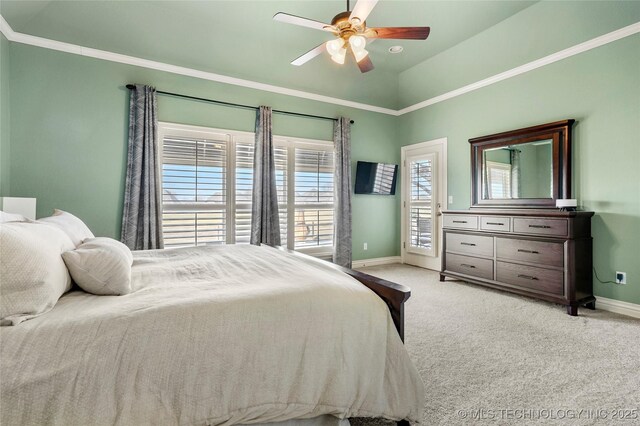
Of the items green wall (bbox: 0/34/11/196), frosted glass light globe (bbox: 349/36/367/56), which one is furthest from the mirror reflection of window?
green wall (bbox: 0/34/11/196)

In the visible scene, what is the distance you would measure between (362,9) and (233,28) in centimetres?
219

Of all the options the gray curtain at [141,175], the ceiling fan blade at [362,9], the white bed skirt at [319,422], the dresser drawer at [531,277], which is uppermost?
the ceiling fan blade at [362,9]

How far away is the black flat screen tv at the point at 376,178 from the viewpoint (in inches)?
205

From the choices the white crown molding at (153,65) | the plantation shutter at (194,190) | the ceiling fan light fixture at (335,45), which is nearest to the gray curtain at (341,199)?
the white crown molding at (153,65)

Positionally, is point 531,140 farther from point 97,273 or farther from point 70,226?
point 70,226

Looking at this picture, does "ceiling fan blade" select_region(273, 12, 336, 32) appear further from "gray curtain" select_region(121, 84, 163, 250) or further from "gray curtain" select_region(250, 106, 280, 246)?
"gray curtain" select_region(121, 84, 163, 250)

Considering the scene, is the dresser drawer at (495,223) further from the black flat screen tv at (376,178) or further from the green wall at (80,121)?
the green wall at (80,121)

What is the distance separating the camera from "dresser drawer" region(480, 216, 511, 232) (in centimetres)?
357

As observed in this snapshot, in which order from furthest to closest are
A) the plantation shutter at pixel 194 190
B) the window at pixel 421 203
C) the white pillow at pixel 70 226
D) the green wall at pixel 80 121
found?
1. the window at pixel 421 203
2. the plantation shutter at pixel 194 190
3. the green wall at pixel 80 121
4. the white pillow at pixel 70 226

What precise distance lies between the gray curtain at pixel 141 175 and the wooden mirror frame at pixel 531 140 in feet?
14.1

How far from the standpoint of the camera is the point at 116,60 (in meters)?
3.54

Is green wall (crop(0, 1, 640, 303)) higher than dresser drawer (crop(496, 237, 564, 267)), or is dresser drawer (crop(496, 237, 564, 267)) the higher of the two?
green wall (crop(0, 1, 640, 303))

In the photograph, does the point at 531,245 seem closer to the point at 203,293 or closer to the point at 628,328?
the point at 628,328

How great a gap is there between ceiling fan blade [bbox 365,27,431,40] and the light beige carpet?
8.30 feet
